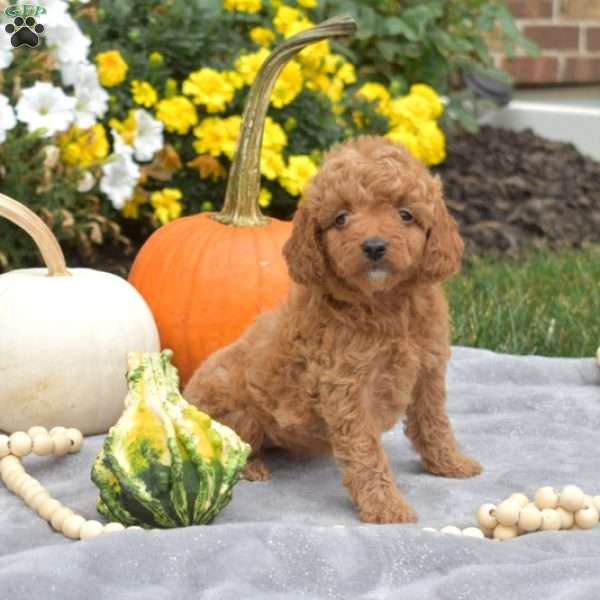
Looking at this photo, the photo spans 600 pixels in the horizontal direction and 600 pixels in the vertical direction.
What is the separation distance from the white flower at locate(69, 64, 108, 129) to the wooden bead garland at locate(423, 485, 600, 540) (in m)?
2.76

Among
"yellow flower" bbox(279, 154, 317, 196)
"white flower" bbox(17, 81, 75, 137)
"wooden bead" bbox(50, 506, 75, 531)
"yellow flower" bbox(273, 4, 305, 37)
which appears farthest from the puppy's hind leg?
"yellow flower" bbox(273, 4, 305, 37)

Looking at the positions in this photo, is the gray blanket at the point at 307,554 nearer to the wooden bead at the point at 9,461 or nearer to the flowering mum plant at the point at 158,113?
the wooden bead at the point at 9,461

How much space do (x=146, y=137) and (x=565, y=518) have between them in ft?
9.93

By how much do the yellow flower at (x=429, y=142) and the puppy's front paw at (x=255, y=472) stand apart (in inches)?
119

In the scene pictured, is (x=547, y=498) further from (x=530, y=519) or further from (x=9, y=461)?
(x=9, y=461)

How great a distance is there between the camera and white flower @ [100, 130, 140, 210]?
527 centimetres

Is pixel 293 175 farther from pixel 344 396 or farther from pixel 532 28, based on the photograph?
pixel 532 28

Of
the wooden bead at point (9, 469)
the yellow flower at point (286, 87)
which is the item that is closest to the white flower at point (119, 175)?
the yellow flower at point (286, 87)

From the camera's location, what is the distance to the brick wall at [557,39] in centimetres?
859

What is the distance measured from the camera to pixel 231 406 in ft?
11.6

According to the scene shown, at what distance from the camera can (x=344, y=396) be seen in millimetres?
3201

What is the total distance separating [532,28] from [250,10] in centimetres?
331

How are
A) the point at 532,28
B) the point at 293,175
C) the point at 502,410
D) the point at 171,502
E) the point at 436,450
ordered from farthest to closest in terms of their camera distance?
the point at 532,28 < the point at 293,175 < the point at 502,410 < the point at 436,450 < the point at 171,502

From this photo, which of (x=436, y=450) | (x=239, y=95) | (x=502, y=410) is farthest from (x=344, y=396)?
(x=239, y=95)
